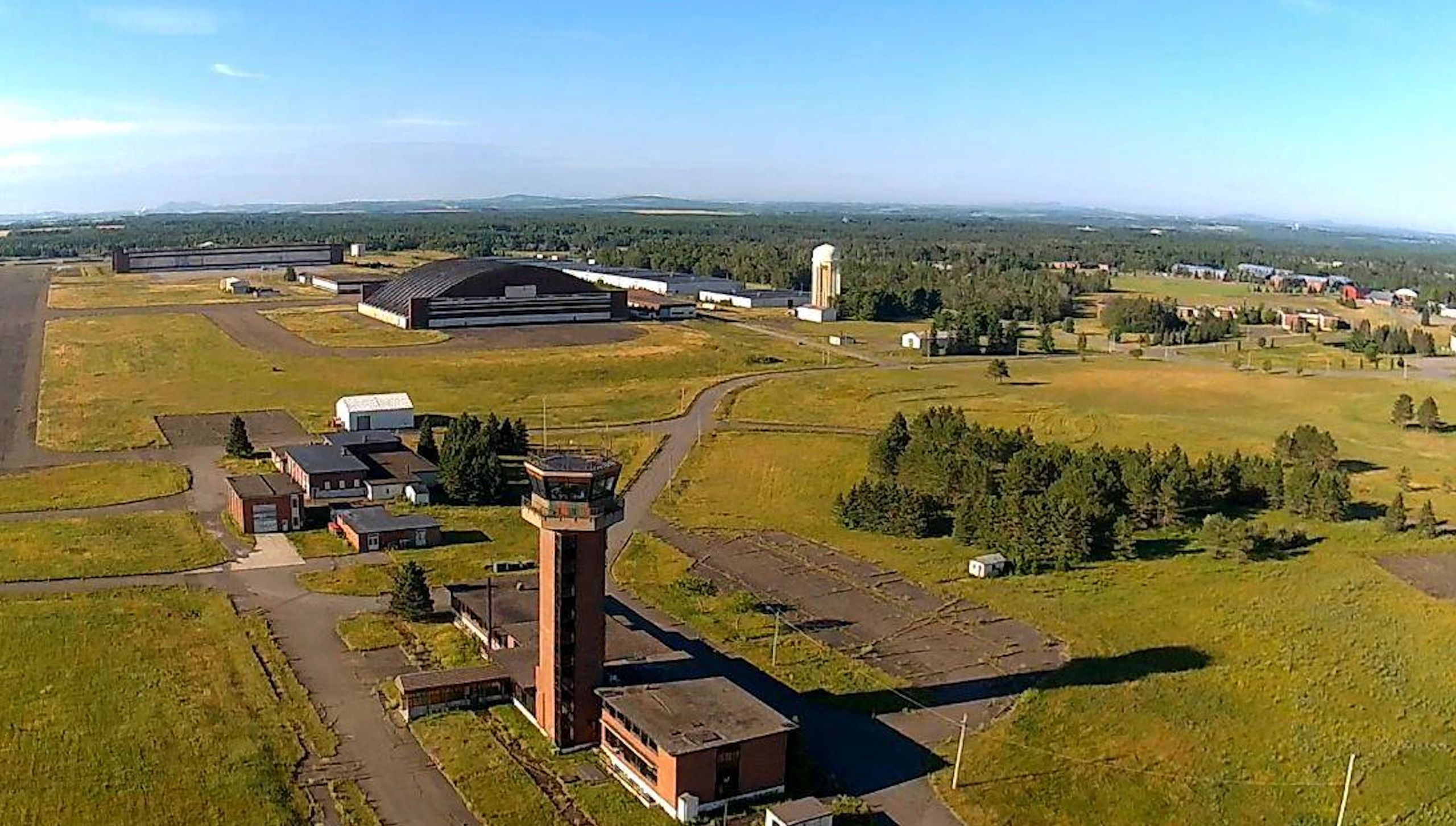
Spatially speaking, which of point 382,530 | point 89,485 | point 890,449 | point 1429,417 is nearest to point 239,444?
point 89,485

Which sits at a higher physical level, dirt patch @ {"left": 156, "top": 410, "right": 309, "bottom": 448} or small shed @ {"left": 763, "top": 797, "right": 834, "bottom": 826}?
dirt patch @ {"left": 156, "top": 410, "right": 309, "bottom": 448}

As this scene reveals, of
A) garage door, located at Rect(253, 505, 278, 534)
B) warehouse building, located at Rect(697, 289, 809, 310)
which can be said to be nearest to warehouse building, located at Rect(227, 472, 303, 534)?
garage door, located at Rect(253, 505, 278, 534)

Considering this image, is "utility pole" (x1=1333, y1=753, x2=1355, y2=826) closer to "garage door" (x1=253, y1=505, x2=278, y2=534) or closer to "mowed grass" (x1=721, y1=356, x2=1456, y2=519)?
"mowed grass" (x1=721, y1=356, x2=1456, y2=519)

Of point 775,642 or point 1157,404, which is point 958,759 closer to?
point 775,642

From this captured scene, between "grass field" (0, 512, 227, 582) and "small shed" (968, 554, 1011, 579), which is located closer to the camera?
"grass field" (0, 512, 227, 582)

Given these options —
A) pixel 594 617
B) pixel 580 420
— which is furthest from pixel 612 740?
pixel 580 420
